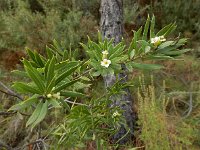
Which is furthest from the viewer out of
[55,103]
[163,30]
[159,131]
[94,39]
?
[94,39]

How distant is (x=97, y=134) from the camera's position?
5.17 feet

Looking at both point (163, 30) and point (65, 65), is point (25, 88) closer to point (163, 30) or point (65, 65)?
point (65, 65)

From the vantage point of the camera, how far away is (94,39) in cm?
416

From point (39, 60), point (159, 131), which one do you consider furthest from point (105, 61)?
point (159, 131)

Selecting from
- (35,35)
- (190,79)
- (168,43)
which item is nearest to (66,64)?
(168,43)

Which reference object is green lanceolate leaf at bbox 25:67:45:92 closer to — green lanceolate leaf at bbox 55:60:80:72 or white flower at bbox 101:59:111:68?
green lanceolate leaf at bbox 55:60:80:72

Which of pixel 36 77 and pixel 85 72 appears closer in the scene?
pixel 36 77

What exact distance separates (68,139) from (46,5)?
3.23m

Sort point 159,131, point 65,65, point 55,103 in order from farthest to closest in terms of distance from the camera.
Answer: point 159,131
point 65,65
point 55,103

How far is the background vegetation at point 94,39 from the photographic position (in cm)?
315

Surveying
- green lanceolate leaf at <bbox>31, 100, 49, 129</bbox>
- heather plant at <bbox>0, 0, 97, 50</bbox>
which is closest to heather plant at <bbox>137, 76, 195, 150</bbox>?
Answer: green lanceolate leaf at <bbox>31, 100, 49, 129</bbox>

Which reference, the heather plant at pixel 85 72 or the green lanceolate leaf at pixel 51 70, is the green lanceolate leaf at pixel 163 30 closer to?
the heather plant at pixel 85 72

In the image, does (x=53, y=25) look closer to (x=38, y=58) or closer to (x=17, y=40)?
(x=17, y=40)

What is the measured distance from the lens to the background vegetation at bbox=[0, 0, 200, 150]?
3.15 metres
